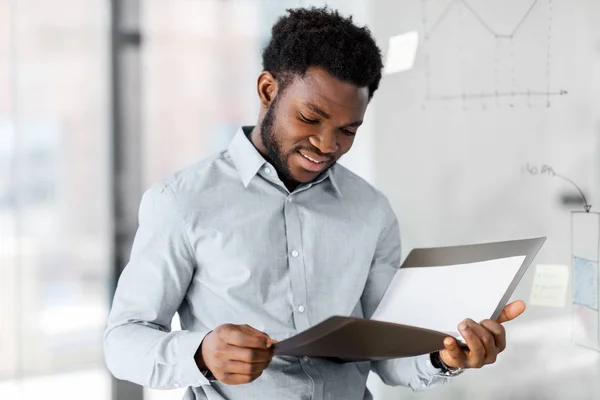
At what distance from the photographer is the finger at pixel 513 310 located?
39.0 inches

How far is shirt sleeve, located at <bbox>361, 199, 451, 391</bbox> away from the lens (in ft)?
3.88

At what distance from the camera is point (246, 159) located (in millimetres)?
1172

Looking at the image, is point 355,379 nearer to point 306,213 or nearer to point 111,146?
point 306,213

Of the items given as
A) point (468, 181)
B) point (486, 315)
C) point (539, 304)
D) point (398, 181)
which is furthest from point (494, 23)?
point (486, 315)

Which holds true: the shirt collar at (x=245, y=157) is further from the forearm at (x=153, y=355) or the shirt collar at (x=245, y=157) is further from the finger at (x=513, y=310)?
the finger at (x=513, y=310)

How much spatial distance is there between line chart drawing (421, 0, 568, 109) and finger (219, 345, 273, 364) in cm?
77

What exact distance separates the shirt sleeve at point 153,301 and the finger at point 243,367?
0.10 m

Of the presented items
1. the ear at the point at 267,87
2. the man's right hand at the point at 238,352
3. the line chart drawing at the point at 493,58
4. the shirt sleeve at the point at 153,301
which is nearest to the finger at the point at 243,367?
the man's right hand at the point at 238,352

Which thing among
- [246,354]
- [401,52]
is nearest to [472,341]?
[246,354]

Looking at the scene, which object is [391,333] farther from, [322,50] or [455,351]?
[322,50]

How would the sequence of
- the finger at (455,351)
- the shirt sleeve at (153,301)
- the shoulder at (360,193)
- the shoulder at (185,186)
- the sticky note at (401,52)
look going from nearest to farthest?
the finger at (455,351)
the shirt sleeve at (153,301)
the shoulder at (185,186)
the shoulder at (360,193)
the sticky note at (401,52)

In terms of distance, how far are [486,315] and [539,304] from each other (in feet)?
1.36

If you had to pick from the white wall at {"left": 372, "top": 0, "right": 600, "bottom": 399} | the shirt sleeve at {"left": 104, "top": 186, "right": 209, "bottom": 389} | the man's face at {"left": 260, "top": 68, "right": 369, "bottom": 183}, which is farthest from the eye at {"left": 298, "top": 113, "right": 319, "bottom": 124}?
the white wall at {"left": 372, "top": 0, "right": 600, "bottom": 399}

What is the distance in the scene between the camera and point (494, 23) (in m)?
1.42
